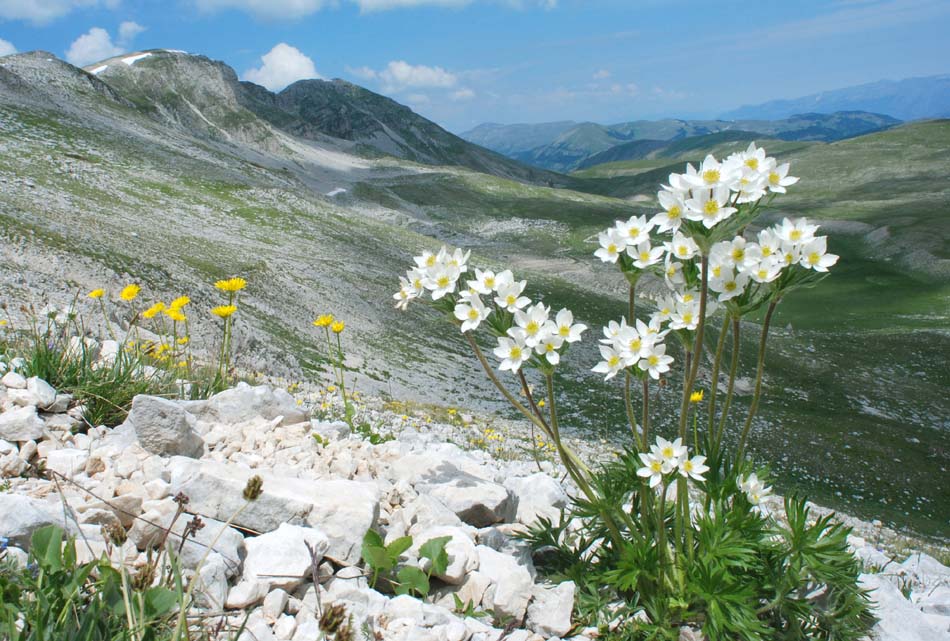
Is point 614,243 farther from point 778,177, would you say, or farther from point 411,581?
point 411,581

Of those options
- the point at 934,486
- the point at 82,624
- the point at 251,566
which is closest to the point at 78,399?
the point at 251,566

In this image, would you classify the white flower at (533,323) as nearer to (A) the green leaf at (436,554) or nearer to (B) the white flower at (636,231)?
(B) the white flower at (636,231)

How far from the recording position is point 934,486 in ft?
89.7

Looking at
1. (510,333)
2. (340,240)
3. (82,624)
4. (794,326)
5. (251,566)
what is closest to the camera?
Answer: (82,624)

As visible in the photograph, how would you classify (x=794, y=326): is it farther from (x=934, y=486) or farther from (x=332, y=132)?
(x=332, y=132)

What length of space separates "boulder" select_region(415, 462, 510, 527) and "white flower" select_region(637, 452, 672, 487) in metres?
2.03

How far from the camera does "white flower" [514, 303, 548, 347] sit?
429 centimetres

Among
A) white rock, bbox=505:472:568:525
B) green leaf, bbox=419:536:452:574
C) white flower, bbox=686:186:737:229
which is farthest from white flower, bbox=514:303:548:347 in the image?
white rock, bbox=505:472:568:525

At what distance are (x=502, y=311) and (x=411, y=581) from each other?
2.05 meters

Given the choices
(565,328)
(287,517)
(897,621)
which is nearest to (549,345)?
(565,328)

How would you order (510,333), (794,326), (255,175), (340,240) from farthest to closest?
(255,175) < (794,326) < (340,240) < (510,333)

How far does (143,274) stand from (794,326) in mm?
56878

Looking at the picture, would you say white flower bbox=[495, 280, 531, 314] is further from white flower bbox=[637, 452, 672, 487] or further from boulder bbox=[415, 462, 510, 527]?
boulder bbox=[415, 462, 510, 527]

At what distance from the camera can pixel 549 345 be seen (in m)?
4.36
